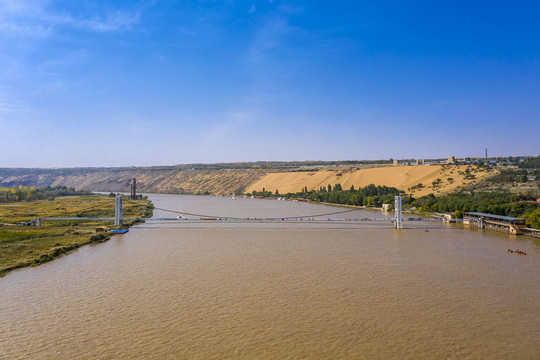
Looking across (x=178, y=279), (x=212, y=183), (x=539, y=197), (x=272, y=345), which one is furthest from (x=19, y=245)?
(x=212, y=183)

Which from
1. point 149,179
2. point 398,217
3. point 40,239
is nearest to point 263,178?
point 149,179

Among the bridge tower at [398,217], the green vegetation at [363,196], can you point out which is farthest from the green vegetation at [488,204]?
the bridge tower at [398,217]

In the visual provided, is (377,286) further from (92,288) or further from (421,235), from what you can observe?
(421,235)

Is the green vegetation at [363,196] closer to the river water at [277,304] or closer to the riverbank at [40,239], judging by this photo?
the river water at [277,304]

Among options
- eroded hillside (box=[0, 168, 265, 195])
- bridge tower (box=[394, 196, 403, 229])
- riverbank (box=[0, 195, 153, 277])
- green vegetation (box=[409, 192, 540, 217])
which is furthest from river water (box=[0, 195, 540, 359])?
eroded hillside (box=[0, 168, 265, 195])

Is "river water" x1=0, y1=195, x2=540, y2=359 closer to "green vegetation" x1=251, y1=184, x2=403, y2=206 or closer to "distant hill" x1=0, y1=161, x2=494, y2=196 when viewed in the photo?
"green vegetation" x1=251, y1=184, x2=403, y2=206

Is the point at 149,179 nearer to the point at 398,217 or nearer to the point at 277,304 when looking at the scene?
the point at 398,217
